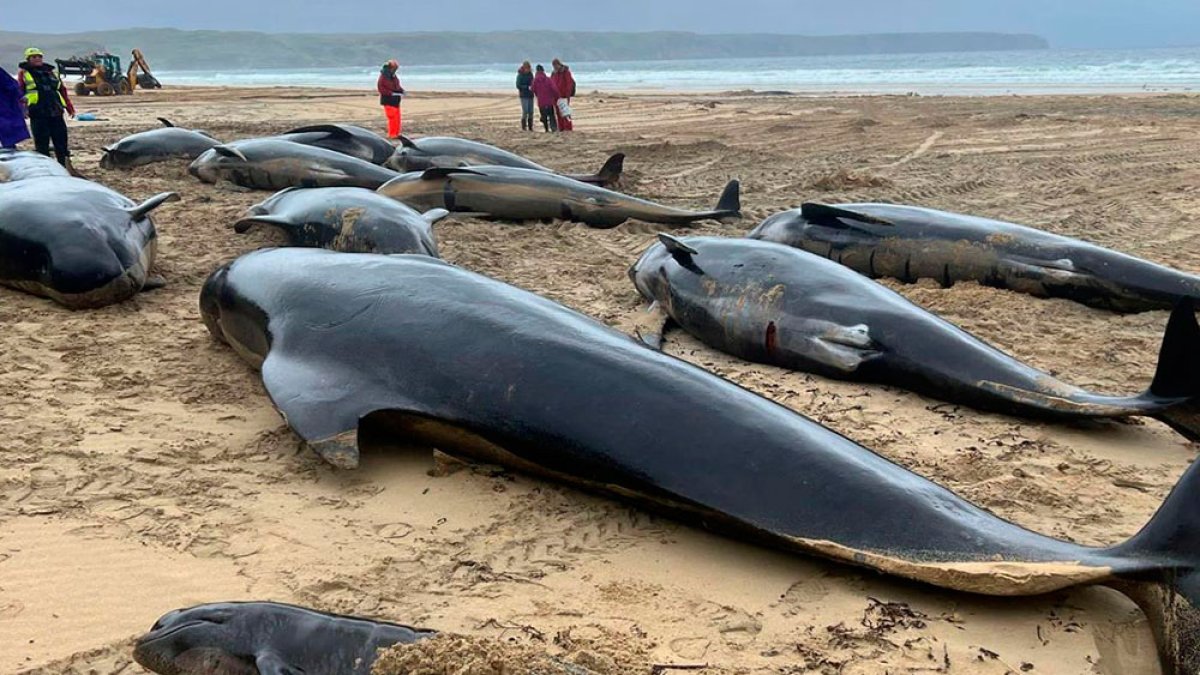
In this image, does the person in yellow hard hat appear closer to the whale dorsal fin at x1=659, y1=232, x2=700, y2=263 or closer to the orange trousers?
the orange trousers

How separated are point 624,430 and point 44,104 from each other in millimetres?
12704

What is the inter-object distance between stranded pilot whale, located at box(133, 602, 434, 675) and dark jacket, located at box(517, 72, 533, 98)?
2131cm

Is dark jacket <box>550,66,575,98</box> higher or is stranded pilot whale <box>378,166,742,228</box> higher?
dark jacket <box>550,66,575,98</box>

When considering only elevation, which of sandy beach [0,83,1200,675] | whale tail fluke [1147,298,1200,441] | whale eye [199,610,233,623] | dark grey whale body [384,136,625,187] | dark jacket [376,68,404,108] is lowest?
sandy beach [0,83,1200,675]

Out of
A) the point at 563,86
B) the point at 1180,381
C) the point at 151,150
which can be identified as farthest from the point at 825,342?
the point at 563,86

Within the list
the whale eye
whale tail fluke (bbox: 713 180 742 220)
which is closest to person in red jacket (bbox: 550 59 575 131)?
whale tail fluke (bbox: 713 180 742 220)

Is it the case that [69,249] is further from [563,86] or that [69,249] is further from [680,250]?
[563,86]

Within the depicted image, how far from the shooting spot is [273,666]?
2.69 metres

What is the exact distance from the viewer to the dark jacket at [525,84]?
23.2 metres

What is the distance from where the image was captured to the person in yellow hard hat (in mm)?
13180

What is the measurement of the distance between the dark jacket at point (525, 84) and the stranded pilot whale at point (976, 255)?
52.3ft

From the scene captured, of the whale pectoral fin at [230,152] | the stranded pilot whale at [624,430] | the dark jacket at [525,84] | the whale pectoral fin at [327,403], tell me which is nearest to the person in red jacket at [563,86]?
the dark jacket at [525,84]

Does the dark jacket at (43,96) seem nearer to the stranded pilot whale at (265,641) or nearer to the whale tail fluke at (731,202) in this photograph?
the whale tail fluke at (731,202)

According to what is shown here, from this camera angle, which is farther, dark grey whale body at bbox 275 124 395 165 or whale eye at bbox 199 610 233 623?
dark grey whale body at bbox 275 124 395 165
